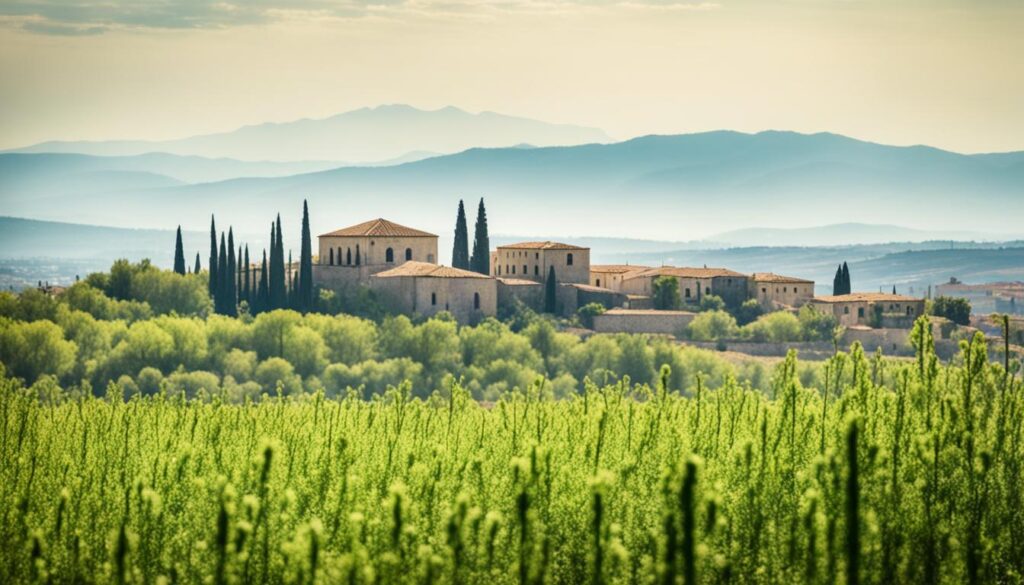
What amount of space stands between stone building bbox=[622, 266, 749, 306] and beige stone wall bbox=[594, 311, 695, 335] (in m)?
3.81

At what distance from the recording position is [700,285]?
271 ft

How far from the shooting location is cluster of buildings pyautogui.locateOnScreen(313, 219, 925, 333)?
74.4 m

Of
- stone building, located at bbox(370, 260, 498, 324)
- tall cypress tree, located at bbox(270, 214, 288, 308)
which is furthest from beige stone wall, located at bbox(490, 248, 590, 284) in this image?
tall cypress tree, located at bbox(270, 214, 288, 308)

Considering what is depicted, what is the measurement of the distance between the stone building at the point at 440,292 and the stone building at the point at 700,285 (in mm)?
9894

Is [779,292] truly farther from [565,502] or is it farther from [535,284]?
[565,502]

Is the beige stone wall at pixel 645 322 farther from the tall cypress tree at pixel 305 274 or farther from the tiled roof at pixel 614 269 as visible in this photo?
the tall cypress tree at pixel 305 274

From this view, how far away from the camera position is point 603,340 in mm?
72812

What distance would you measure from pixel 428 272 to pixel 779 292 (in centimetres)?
1857

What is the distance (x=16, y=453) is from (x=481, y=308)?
172ft

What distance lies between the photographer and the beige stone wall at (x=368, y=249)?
3073 inches

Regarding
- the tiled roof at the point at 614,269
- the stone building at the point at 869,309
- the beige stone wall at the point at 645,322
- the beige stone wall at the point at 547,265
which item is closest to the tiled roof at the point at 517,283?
the beige stone wall at the point at 547,265

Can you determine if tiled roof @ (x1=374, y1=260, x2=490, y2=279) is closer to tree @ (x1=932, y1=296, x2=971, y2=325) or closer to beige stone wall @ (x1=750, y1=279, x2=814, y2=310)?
beige stone wall @ (x1=750, y1=279, x2=814, y2=310)

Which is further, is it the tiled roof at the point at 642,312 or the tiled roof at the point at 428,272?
the tiled roof at the point at 642,312

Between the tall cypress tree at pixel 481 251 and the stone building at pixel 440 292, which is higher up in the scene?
the tall cypress tree at pixel 481 251
